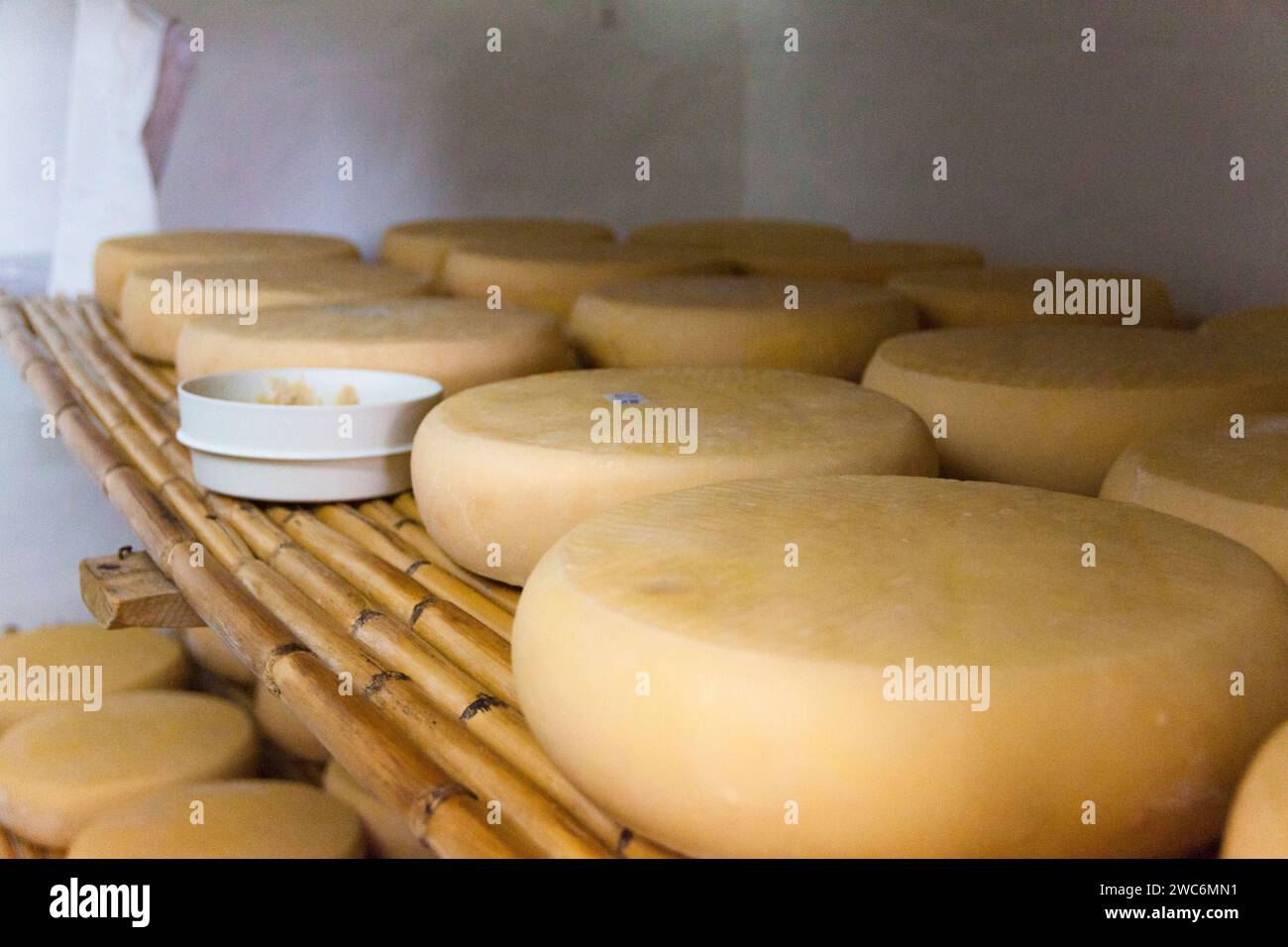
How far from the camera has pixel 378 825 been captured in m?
1.73

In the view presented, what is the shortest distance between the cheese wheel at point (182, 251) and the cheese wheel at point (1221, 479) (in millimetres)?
1588

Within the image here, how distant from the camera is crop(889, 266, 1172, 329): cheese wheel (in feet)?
5.60

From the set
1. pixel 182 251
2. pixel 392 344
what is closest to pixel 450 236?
pixel 182 251

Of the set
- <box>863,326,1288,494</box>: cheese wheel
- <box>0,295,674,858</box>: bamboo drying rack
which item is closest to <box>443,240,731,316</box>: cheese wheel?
<box>0,295,674,858</box>: bamboo drying rack

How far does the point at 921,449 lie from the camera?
1.14m

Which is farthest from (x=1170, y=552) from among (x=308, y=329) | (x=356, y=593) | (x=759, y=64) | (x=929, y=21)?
(x=759, y=64)

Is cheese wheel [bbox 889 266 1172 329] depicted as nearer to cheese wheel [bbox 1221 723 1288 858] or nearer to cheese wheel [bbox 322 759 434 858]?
cheese wheel [bbox 322 759 434 858]

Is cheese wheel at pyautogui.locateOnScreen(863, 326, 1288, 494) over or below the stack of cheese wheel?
below

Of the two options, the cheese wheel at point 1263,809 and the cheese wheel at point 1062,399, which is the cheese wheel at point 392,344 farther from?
the cheese wheel at point 1263,809

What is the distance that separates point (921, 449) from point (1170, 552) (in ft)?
1.17

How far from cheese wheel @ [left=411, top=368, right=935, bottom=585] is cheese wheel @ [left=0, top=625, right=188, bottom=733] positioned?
1.11 meters

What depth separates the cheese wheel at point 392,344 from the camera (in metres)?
1.51

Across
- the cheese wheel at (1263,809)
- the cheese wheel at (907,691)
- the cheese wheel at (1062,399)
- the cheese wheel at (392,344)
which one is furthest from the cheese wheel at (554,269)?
the cheese wheel at (1263,809)
